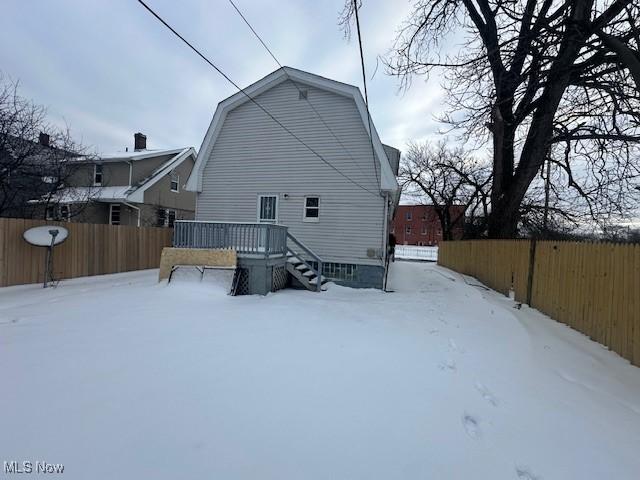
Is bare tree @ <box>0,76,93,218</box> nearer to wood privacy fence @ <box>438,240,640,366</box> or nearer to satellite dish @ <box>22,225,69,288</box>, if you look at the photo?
satellite dish @ <box>22,225,69,288</box>

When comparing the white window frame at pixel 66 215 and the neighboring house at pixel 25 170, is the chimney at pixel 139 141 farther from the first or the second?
the neighboring house at pixel 25 170

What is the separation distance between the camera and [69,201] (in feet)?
55.3

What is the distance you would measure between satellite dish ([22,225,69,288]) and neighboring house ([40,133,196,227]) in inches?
341

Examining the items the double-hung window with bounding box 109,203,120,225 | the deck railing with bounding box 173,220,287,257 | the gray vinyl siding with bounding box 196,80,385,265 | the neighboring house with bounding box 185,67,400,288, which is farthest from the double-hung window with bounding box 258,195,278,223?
the double-hung window with bounding box 109,203,120,225

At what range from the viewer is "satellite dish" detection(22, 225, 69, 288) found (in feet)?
27.2

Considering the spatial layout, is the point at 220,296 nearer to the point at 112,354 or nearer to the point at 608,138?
the point at 112,354

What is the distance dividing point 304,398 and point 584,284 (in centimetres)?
588

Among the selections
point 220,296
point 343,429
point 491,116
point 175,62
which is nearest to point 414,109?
point 491,116

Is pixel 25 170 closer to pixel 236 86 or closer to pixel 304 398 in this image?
pixel 236 86

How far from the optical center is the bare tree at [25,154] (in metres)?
10.5

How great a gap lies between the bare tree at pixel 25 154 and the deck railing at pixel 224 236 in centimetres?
703

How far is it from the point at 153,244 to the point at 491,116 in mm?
13294

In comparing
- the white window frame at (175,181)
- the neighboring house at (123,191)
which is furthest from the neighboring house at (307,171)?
the white window frame at (175,181)

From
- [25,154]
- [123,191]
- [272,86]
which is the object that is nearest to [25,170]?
[25,154]
